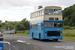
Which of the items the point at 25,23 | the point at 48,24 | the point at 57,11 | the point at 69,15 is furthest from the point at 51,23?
the point at 25,23

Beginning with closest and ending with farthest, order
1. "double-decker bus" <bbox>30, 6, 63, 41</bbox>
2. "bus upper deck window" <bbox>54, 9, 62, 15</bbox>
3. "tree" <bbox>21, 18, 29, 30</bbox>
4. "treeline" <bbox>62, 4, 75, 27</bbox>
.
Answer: "double-decker bus" <bbox>30, 6, 63, 41</bbox>
"bus upper deck window" <bbox>54, 9, 62, 15</bbox>
"treeline" <bbox>62, 4, 75, 27</bbox>
"tree" <bbox>21, 18, 29, 30</bbox>

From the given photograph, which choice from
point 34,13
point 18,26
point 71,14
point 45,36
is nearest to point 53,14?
point 45,36

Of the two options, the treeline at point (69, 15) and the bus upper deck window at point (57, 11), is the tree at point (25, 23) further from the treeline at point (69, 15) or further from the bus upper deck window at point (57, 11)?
the bus upper deck window at point (57, 11)

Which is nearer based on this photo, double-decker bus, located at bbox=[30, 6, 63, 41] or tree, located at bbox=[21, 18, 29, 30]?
double-decker bus, located at bbox=[30, 6, 63, 41]

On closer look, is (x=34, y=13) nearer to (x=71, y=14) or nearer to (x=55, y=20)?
(x=55, y=20)

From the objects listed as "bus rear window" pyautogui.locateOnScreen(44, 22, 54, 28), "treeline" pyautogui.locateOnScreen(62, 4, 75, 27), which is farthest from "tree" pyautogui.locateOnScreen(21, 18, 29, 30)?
"bus rear window" pyautogui.locateOnScreen(44, 22, 54, 28)

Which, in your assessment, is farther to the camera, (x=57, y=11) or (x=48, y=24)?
(x=57, y=11)

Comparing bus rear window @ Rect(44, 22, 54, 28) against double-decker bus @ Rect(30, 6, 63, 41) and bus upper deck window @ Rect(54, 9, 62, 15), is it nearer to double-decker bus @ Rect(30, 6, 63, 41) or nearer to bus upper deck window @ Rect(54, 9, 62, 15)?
double-decker bus @ Rect(30, 6, 63, 41)

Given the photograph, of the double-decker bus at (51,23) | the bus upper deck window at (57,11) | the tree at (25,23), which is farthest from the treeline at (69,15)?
the tree at (25,23)

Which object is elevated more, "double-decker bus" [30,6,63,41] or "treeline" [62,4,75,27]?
"treeline" [62,4,75,27]

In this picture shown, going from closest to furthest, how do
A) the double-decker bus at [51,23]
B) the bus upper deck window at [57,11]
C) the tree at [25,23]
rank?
the double-decker bus at [51,23]
the bus upper deck window at [57,11]
the tree at [25,23]

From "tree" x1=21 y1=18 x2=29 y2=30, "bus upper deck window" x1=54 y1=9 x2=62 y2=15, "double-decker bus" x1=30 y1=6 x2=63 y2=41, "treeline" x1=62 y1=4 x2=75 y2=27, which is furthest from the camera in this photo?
"tree" x1=21 y1=18 x2=29 y2=30

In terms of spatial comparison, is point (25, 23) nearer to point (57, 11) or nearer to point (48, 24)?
point (57, 11)

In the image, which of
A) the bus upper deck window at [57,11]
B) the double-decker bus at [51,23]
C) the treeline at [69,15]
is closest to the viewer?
the double-decker bus at [51,23]
